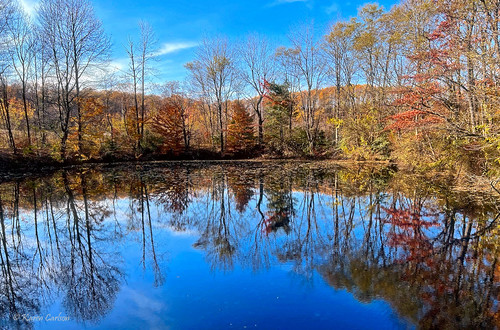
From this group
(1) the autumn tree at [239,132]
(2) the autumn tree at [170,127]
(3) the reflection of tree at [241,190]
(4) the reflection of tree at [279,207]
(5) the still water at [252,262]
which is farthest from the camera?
(1) the autumn tree at [239,132]

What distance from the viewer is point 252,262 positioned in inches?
178

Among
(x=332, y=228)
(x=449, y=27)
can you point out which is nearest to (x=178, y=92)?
(x=449, y=27)

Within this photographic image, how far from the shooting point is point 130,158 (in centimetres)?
2075

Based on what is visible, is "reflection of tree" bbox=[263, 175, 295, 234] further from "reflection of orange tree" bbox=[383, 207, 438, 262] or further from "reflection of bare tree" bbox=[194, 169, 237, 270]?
"reflection of orange tree" bbox=[383, 207, 438, 262]

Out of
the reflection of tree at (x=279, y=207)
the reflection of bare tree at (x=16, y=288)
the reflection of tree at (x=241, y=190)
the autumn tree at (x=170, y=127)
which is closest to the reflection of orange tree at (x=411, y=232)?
the reflection of tree at (x=279, y=207)

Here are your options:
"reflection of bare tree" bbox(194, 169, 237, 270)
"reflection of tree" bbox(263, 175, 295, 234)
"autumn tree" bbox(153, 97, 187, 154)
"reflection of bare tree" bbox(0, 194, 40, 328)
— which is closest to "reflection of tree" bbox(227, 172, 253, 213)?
"reflection of bare tree" bbox(194, 169, 237, 270)

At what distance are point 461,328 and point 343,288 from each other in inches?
49.6

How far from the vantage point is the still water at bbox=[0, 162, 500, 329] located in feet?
10.3

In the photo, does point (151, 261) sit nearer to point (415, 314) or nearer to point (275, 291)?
point (275, 291)

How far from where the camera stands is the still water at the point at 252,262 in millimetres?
3139

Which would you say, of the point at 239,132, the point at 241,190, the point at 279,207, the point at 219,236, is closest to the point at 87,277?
the point at 219,236

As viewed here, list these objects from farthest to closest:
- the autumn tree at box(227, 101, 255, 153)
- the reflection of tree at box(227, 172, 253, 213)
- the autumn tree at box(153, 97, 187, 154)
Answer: the autumn tree at box(227, 101, 255, 153)
the autumn tree at box(153, 97, 187, 154)
the reflection of tree at box(227, 172, 253, 213)

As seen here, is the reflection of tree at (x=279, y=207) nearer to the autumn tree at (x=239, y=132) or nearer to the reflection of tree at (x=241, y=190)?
the reflection of tree at (x=241, y=190)

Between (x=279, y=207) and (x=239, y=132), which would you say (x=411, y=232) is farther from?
(x=239, y=132)
